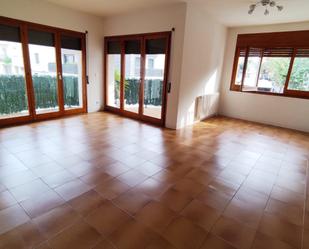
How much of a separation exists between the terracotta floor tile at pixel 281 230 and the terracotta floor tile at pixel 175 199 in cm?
78

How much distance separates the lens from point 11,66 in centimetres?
438

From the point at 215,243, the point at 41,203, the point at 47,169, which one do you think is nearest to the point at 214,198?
the point at 215,243

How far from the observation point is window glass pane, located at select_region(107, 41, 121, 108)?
Result: 5.89 meters

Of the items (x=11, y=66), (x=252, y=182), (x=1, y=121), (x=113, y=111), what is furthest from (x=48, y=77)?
(x=252, y=182)

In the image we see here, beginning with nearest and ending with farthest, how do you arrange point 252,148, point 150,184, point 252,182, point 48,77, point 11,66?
point 150,184 < point 252,182 < point 252,148 < point 11,66 < point 48,77

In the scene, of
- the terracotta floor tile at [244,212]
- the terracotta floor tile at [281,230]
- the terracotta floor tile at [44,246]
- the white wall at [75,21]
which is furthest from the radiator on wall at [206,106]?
the terracotta floor tile at [44,246]

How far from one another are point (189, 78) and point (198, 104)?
2.94ft

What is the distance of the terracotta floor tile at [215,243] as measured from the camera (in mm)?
1707

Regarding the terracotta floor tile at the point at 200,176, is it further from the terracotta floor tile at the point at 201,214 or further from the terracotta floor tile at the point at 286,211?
the terracotta floor tile at the point at 286,211

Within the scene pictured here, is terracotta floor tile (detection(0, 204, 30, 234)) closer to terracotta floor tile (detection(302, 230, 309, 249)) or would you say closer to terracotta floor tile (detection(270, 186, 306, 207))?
terracotta floor tile (detection(302, 230, 309, 249))

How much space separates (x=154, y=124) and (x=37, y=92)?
9.99 feet

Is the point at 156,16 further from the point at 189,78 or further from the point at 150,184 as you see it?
the point at 150,184

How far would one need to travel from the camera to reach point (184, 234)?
71.7 inches

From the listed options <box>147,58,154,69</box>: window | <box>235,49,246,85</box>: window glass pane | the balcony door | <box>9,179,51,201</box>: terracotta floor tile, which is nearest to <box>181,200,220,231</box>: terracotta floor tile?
<box>9,179,51,201</box>: terracotta floor tile
